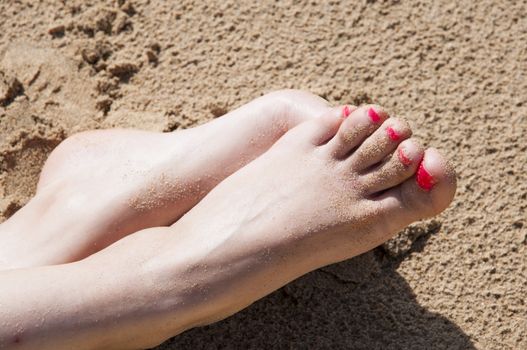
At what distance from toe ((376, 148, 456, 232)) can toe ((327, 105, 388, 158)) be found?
0.10 metres

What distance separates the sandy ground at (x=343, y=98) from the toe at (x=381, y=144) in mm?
210

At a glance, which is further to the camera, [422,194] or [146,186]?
[146,186]

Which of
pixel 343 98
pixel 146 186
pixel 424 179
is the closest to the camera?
pixel 424 179

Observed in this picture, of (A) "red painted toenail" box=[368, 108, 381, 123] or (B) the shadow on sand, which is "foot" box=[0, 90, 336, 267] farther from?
(B) the shadow on sand

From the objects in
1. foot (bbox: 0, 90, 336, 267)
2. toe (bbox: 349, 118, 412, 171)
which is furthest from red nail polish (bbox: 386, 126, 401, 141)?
foot (bbox: 0, 90, 336, 267)

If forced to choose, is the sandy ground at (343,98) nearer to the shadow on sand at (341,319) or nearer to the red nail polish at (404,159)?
the shadow on sand at (341,319)

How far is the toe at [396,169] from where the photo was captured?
1309mm

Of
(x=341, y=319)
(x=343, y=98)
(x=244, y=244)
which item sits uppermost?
(x=343, y=98)

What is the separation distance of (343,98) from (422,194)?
1.22 ft

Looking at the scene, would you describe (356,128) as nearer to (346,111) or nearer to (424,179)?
(346,111)

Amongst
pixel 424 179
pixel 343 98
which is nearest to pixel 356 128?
pixel 424 179

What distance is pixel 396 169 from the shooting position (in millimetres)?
1326

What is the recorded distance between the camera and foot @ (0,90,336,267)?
1417 millimetres

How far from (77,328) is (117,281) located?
10 centimetres
